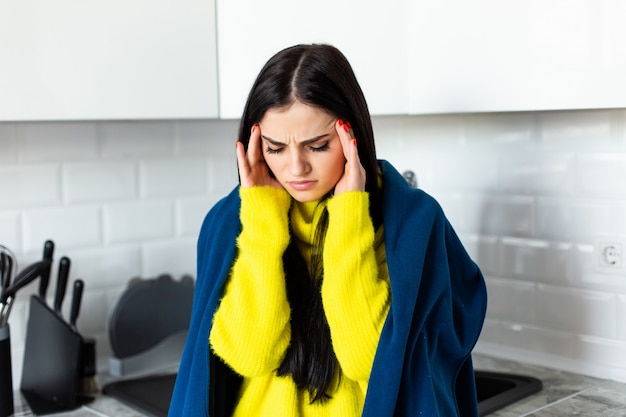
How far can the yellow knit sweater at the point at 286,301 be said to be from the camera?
1.23m

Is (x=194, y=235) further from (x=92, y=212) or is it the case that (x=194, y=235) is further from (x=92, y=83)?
(x=92, y=83)

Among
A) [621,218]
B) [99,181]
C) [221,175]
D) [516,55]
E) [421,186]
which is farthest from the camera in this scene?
[221,175]

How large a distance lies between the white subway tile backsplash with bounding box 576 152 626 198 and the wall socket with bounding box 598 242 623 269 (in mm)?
93

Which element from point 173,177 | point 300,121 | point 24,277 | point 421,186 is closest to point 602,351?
point 421,186

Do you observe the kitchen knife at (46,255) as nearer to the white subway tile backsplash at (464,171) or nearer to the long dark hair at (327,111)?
the long dark hair at (327,111)

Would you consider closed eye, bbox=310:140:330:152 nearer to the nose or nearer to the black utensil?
the nose

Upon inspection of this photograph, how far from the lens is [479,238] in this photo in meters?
1.90

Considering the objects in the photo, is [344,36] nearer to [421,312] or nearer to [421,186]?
[421,186]

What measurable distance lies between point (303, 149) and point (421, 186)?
31.4 inches

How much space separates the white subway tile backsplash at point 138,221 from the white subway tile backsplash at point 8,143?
0.24 metres

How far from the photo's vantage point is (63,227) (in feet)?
5.98

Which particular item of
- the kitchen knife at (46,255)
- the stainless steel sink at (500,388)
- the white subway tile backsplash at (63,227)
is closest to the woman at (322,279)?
the stainless steel sink at (500,388)

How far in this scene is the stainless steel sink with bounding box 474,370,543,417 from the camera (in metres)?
1.57

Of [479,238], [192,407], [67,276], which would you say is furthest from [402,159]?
[192,407]
